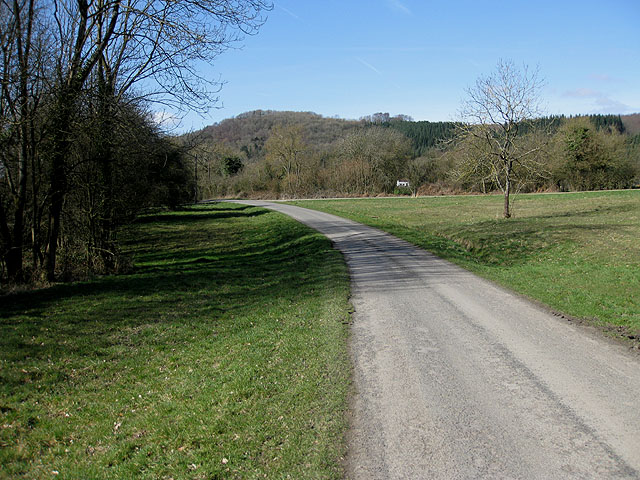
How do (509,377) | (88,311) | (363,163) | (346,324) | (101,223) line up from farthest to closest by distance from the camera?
(363,163)
(101,223)
(88,311)
(346,324)
(509,377)

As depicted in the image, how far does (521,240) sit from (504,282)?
308 inches

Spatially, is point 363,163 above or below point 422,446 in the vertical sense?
above

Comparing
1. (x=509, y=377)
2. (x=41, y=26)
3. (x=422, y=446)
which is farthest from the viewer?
(x=41, y=26)

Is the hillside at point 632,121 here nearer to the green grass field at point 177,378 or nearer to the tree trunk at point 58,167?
the green grass field at point 177,378

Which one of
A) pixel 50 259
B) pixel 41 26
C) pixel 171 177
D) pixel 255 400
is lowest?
pixel 255 400

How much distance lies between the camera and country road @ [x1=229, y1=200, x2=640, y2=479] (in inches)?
151

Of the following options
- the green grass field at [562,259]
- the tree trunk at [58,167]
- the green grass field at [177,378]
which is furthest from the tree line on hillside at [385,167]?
the green grass field at [177,378]

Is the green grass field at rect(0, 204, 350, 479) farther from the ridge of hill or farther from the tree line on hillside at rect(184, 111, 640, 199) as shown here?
the ridge of hill

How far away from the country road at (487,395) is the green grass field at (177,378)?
424mm

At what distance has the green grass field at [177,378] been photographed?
435 centimetres

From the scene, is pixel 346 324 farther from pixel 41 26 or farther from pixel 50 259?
pixel 41 26

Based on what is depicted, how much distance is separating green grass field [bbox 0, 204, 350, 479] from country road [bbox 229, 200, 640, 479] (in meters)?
0.42

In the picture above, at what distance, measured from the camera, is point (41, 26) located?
1229 centimetres

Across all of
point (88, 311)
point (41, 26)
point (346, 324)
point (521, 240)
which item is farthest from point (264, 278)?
point (521, 240)
